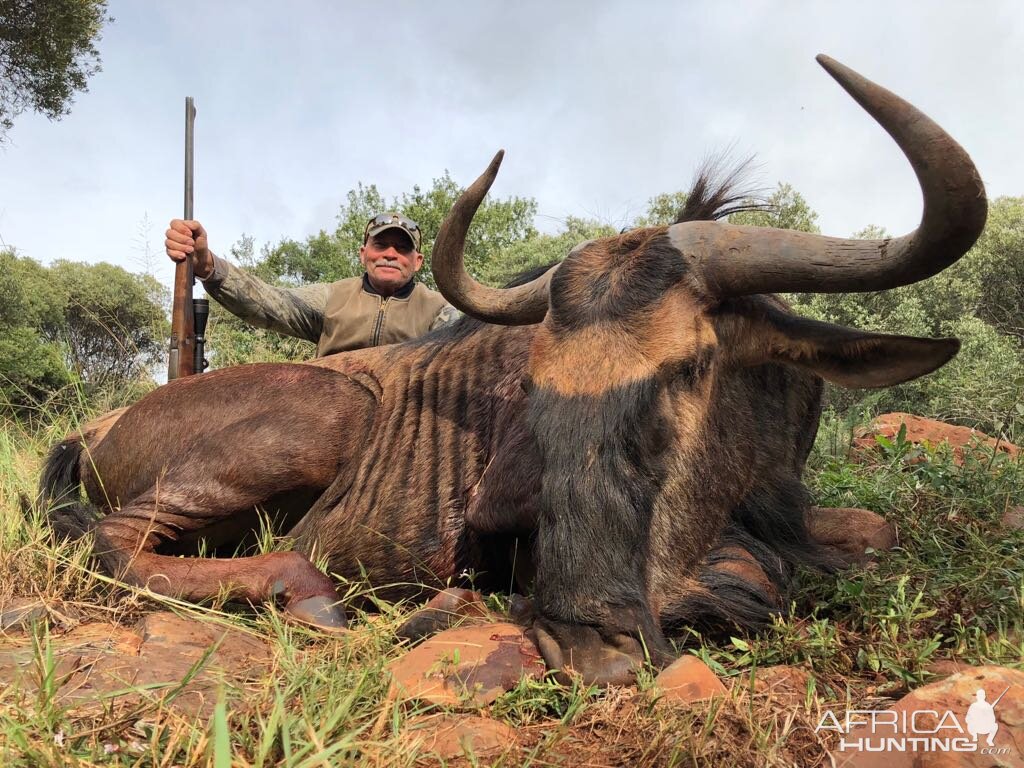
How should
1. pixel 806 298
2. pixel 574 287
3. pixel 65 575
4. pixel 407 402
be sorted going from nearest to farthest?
pixel 574 287, pixel 65 575, pixel 407 402, pixel 806 298

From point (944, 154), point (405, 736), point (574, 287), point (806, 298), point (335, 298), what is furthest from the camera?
point (806, 298)

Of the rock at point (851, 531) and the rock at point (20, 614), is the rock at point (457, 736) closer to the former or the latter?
the rock at point (20, 614)

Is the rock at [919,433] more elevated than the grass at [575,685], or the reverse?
the rock at [919,433]

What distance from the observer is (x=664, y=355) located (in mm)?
2693

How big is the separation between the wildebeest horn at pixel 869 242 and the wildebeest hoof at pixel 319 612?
201cm

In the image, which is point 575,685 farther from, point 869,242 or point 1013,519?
point 1013,519

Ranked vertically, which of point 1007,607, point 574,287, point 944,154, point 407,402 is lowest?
point 1007,607

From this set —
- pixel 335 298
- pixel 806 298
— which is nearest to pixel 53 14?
pixel 335 298

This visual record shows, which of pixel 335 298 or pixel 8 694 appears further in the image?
pixel 335 298

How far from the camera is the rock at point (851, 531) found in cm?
347

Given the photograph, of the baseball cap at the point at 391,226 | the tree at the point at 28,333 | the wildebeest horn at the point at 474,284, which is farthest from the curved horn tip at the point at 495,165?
the tree at the point at 28,333

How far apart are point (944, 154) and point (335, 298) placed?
209 inches

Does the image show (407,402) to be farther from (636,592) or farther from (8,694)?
(8,694)

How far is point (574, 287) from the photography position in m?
2.97
